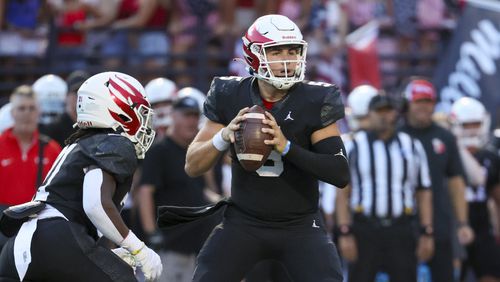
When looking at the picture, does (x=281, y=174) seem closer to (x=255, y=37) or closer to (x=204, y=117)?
(x=255, y=37)

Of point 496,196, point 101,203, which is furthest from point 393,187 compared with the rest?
point 101,203

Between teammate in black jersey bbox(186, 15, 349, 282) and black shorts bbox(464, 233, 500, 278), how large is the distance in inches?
166

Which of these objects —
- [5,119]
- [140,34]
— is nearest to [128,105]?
[5,119]

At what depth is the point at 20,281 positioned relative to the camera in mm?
4906

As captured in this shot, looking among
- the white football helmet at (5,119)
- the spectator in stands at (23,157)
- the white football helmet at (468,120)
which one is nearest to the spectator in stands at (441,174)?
the white football helmet at (468,120)

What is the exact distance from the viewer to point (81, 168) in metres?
5.01

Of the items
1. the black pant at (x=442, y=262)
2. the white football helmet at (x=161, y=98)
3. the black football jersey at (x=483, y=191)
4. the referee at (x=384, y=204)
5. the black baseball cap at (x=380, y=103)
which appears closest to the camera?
the referee at (x=384, y=204)

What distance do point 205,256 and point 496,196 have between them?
15.8 feet

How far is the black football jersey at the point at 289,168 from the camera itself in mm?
5457

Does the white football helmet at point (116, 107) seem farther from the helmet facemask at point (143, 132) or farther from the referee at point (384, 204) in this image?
the referee at point (384, 204)

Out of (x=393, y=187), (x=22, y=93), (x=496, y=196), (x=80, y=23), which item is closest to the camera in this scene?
(x=22, y=93)

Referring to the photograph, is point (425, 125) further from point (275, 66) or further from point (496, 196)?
point (275, 66)

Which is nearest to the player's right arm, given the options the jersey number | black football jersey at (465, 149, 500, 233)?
the jersey number

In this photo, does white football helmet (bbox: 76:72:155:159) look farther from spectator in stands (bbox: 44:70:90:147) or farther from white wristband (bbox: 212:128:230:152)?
spectator in stands (bbox: 44:70:90:147)
